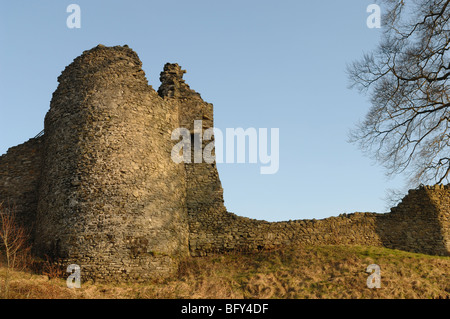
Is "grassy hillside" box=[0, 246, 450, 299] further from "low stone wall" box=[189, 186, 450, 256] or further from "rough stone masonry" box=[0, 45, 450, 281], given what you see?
"rough stone masonry" box=[0, 45, 450, 281]

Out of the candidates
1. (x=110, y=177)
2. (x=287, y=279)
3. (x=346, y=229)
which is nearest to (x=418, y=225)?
(x=346, y=229)

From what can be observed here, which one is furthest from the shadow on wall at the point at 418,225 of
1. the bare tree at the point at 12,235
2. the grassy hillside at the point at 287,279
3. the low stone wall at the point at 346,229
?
the bare tree at the point at 12,235

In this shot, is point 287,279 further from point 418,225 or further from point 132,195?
point 418,225

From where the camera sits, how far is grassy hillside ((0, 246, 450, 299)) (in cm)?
1303

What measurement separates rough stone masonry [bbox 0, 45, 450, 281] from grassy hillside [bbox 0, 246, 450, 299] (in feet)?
2.32

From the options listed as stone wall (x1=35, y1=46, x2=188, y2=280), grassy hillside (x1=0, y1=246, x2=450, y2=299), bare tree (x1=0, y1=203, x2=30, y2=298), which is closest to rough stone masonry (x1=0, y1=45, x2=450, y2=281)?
stone wall (x1=35, y1=46, x2=188, y2=280)

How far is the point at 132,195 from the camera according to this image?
48.7 ft

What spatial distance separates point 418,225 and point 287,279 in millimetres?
7626

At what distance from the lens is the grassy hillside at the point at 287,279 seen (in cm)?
1303

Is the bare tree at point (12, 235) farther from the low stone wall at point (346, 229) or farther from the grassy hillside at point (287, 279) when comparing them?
Answer: the low stone wall at point (346, 229)
